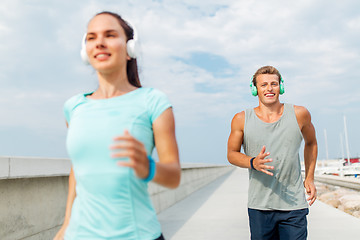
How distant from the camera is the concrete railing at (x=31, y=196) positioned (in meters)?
4.52

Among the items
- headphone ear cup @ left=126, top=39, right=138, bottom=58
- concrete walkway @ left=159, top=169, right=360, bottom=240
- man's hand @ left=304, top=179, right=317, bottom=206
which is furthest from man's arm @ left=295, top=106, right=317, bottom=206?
concrete walkway @ left=159, top=169, right=360, bottom=240

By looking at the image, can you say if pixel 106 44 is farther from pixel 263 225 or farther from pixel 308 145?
pixel 308 145

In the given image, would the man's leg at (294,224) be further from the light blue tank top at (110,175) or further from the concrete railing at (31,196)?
the concrete railing at (31,196)

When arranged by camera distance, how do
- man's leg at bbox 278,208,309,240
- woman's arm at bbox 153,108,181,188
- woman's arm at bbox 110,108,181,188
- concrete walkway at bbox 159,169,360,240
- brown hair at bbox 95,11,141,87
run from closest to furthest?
1. woman's arm at bbox 110,108,181,188
2. woman's arm at bbox 153,108,181,188
3. brown hair at bbox 95,11,141,87
4. man's leg at bbox 278,208,309,240
5. concrete walkway at bbox 159,169,360,240

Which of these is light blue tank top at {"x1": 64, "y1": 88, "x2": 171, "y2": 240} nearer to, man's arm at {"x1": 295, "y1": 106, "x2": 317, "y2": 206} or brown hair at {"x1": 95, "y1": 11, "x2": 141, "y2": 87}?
brown hair at {"x1": 95, "y1": 11, "x2": 141, "y2": 87}

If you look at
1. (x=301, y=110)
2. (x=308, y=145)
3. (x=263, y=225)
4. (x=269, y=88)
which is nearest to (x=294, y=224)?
(x=263, y=225)

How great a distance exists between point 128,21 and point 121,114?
52cm

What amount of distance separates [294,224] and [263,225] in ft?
0.87

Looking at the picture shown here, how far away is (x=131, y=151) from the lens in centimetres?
144

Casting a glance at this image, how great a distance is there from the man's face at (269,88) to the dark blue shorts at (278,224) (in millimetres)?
994

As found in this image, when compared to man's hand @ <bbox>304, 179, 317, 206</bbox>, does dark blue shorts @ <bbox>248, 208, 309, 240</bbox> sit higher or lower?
lower

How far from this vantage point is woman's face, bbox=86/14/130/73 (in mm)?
1946

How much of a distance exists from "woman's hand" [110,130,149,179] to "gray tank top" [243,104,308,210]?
2.57 m

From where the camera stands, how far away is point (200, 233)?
26.6 ft
